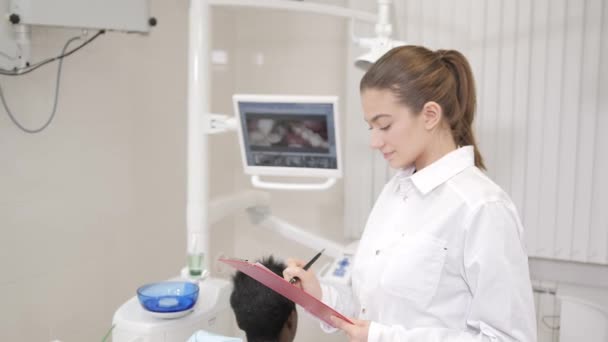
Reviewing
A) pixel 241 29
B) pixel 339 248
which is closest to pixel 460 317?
pixel 339 248

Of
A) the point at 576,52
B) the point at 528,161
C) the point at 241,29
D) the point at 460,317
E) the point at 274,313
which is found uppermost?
the point at 241,29

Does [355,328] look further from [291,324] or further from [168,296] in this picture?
[168,296]

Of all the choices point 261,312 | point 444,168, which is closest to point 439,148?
point 444,168

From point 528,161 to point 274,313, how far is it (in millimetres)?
1355

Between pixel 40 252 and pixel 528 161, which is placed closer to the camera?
pixel 40 252

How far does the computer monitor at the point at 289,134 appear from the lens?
1676 millimetres

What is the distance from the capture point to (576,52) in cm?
222

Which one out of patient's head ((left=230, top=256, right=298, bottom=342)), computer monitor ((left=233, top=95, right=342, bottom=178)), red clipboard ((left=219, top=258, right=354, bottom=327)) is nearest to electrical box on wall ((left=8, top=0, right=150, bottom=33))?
computer monitor ((left=233, top=95, right=342, bottom=178))

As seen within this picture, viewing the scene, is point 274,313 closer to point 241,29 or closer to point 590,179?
point 590,179

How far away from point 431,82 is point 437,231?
292mm

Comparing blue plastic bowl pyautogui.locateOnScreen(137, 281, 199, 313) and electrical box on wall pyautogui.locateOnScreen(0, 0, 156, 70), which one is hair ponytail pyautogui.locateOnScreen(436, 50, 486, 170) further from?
electrical box on wall pyautogui.locateOnScreen(0, 0, 156, 70)

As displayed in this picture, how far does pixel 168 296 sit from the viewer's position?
148cm

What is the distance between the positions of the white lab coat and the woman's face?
2.1 inches

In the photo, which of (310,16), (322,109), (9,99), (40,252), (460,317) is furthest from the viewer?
(310,16)
